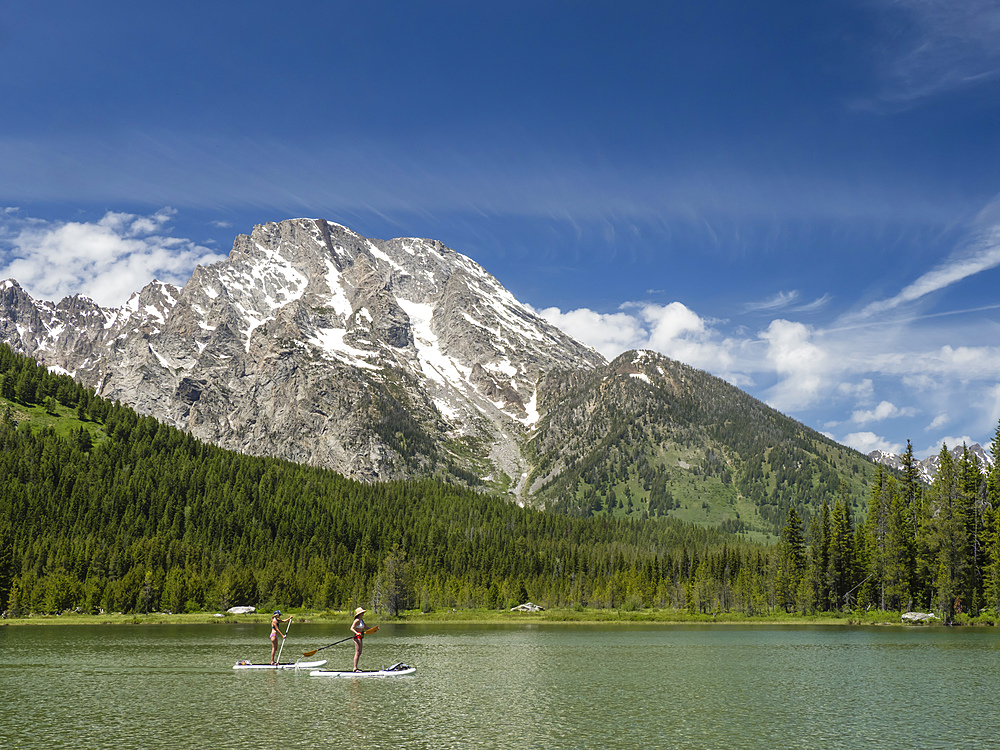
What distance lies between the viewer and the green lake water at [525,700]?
105 feet

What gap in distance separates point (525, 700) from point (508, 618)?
142m

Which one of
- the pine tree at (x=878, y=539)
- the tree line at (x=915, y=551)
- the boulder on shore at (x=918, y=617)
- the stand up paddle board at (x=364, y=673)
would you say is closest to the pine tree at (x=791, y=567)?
the tree line at (x=915, y=551)

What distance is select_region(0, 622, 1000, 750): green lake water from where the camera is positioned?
3200 cm

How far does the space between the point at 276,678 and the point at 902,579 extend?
359ft

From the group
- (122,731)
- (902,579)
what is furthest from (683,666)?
(902,579)

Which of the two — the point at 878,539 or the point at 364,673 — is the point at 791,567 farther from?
the point at 364,673

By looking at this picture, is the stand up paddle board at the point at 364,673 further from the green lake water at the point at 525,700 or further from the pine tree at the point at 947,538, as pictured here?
the pine tree at the point at 947,538

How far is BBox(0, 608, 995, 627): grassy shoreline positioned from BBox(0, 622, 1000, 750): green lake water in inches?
2097

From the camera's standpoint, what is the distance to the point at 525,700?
42.9 meters

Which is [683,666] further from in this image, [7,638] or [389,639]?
[7,638]

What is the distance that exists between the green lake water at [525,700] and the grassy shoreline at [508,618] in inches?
2097

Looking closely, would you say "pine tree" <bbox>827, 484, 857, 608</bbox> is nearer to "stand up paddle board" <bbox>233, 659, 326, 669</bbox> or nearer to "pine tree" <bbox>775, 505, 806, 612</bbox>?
"pine tree" <bbox>775, 505, 806, 612</bbox>

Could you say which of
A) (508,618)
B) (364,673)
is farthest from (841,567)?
(364,673)

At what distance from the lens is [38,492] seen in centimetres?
19825
